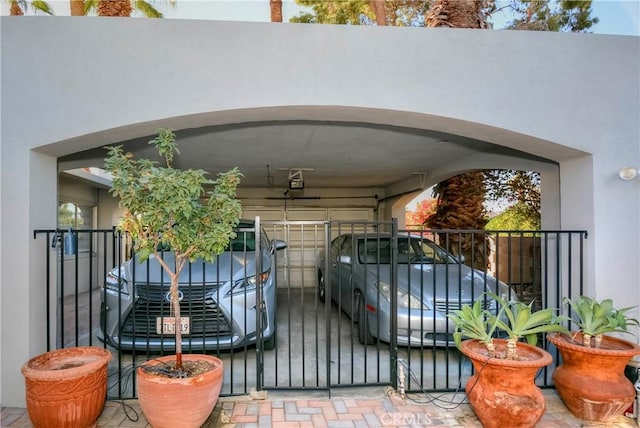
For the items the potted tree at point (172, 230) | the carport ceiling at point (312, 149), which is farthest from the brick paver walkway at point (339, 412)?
the carport ceiling at point (312, 149)

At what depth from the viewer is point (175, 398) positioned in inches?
95.5

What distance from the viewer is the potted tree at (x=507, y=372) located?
2.52m

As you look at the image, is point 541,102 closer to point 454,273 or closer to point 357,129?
point 357,129

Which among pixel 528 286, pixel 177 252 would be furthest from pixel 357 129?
pixel 528 286

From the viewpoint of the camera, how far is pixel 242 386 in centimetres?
335

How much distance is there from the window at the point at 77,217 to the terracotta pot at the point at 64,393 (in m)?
5.08

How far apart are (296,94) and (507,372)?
8.77 feet

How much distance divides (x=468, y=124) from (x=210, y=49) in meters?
2.33

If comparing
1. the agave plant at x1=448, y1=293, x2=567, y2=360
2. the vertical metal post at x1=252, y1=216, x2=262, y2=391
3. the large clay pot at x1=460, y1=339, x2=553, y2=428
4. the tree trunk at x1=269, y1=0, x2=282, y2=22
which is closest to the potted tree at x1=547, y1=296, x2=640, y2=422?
the agave plant at x1=448, y1=293, x2=567, y2=360

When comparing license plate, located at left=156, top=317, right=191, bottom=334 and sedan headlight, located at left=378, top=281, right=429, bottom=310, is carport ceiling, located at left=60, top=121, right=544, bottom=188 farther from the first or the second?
license plate, located at left=156, top=317, right=191, bottom=334

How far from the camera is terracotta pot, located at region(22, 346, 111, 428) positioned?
7.99 feet

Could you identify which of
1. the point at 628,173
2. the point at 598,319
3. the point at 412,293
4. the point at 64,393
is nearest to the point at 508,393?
the point at 598,319

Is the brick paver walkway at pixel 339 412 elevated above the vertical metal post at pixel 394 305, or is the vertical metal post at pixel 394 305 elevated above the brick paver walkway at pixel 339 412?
the vertical metal post at pixel 394 305

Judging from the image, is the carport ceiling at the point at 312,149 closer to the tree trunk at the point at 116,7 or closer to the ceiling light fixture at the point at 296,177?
the ceiling light fixture at the point at 296,177
